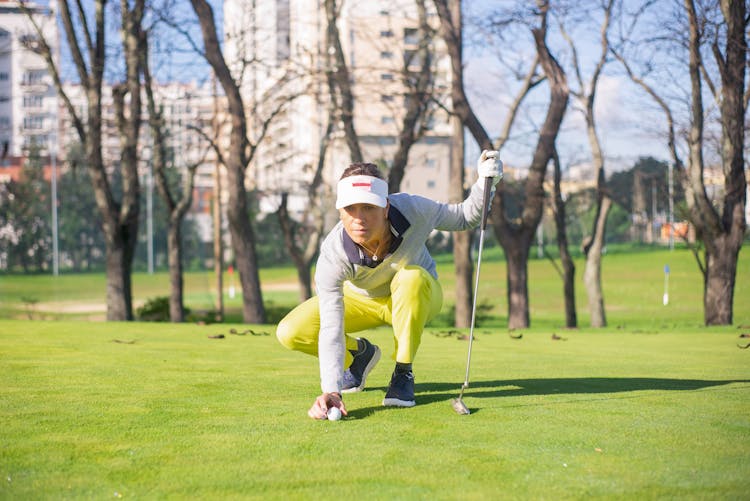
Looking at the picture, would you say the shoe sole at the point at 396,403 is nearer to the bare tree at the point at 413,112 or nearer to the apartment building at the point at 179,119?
the bare tree at the point at 413,112

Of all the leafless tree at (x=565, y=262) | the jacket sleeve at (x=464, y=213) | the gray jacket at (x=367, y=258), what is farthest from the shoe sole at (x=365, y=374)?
the leafless tree at (x=565, y=262)

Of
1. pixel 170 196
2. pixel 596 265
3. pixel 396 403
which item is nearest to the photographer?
pixel 396 403

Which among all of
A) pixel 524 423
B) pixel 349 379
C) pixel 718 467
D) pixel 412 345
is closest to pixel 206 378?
pixel 349 379

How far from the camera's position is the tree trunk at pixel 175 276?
2438cm

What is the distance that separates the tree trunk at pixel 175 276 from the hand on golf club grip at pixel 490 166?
19629 millimetres

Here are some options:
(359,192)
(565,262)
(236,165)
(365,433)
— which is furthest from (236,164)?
(365,433)

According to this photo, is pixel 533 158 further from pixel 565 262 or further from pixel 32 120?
pixel 32 120

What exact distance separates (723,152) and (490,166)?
14306 millimetres

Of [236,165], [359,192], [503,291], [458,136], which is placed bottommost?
[503,291]

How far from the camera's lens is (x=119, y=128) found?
20.0m

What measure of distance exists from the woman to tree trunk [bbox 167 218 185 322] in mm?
19074

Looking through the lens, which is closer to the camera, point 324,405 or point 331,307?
point 324,405

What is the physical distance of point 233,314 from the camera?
3494cm

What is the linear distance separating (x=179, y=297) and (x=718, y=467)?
2189 cm
